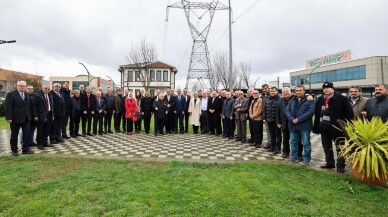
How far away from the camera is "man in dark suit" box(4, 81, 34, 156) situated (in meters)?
6.96

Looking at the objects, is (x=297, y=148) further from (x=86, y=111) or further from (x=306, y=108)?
(x=86, y=111)

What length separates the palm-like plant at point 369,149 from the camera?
4773 mm

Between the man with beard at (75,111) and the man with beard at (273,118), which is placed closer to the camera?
the man with beard at (273,118)

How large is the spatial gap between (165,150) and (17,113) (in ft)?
12.8

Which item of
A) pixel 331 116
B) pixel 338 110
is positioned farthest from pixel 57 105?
pixel 338 110

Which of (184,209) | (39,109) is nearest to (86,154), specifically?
(39,109)

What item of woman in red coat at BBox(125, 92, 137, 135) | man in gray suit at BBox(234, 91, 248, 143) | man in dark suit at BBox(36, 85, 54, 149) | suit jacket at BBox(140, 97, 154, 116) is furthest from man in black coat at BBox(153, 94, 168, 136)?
man in dark suit at BBox(36, 85, 54, 149)

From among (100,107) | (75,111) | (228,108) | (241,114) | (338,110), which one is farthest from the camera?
(100,107)

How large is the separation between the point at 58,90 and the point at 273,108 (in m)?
6.94

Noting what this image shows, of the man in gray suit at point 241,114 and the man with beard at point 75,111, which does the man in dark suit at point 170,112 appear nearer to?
the man in gray suit at point 241,114

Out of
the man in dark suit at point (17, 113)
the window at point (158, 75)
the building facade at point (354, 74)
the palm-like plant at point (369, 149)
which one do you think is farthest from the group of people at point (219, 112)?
the window at point (158, 75)

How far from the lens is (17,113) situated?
704 centimetres

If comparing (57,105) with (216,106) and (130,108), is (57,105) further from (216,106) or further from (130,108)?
(216,106)

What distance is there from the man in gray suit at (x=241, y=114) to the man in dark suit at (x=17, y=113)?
252 inches
